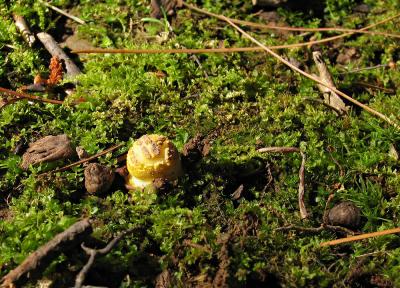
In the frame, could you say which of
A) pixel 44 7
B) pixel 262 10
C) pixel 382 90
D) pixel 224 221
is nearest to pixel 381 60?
pixel 382 90

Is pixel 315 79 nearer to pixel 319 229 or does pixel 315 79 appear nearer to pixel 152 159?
pixel 319 229

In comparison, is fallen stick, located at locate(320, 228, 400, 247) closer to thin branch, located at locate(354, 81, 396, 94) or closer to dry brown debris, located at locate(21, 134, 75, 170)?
thin branch, located at locate(354, 81, 396, 94)

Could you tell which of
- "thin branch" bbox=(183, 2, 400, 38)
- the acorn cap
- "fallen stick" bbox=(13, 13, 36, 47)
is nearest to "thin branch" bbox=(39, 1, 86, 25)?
"fallen stick" bbox=(13, 13, 36, 47)

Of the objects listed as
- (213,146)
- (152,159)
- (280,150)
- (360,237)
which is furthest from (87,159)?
(360,237)

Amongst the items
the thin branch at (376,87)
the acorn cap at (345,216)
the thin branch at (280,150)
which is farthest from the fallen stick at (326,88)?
the acorn cap at (345,216)

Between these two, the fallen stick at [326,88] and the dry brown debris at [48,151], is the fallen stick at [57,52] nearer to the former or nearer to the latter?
the dry brown debris at [48,151]

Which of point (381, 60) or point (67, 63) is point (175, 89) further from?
point (381, 60)
